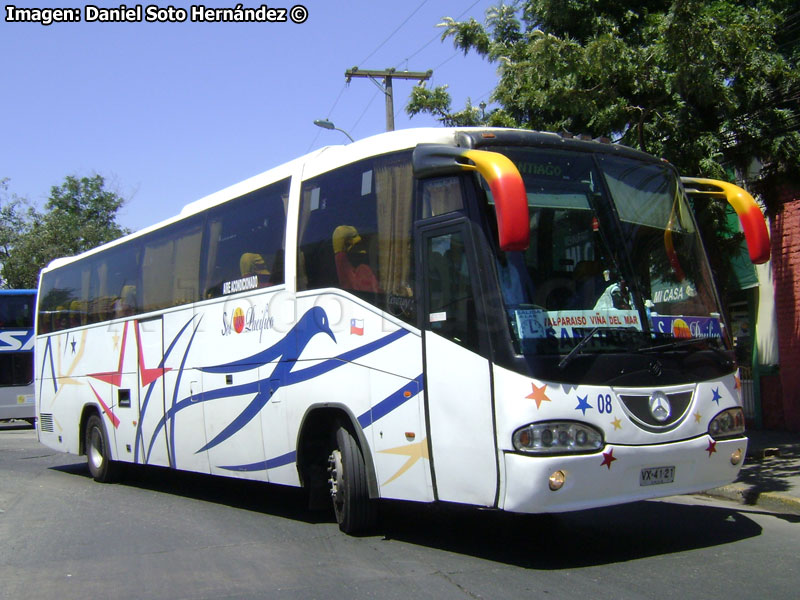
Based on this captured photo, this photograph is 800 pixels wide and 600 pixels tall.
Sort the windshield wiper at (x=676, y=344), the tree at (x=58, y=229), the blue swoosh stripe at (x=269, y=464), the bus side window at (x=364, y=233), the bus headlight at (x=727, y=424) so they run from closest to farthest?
the windshield wiper at (x=676, y=344) < the bus headlight at (x=727, y=424) < the bus side window at (x=364, y=233) < the blue swoosh stripe at (x=269, y=464) < the tree at (x=58, y=229)

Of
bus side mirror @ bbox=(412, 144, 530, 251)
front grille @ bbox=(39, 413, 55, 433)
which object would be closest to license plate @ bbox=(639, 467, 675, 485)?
bus side mirror @ bbox=(412, 144, 530, 251)

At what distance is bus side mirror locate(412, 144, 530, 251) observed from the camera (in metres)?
5.38

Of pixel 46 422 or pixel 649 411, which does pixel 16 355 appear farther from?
pixel 649 411

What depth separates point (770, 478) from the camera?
32.5 ft

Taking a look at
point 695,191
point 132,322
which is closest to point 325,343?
point 695,191

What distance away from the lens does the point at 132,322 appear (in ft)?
38.5

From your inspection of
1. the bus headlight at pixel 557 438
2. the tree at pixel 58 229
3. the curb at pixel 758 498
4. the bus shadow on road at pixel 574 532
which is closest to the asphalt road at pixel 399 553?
the bus shadow on road at pixel 574 532

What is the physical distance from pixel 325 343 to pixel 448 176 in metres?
2.13

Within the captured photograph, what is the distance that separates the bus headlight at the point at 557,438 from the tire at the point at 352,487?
194 centimetres

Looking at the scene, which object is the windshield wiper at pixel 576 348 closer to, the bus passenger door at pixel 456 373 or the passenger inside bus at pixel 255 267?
the bus passenger door at pixel 456 373

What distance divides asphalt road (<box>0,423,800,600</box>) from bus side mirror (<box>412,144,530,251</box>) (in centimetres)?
234

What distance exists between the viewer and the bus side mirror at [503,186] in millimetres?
5379

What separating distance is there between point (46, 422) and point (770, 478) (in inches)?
453

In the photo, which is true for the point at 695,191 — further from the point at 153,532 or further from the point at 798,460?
the point at 153,532
